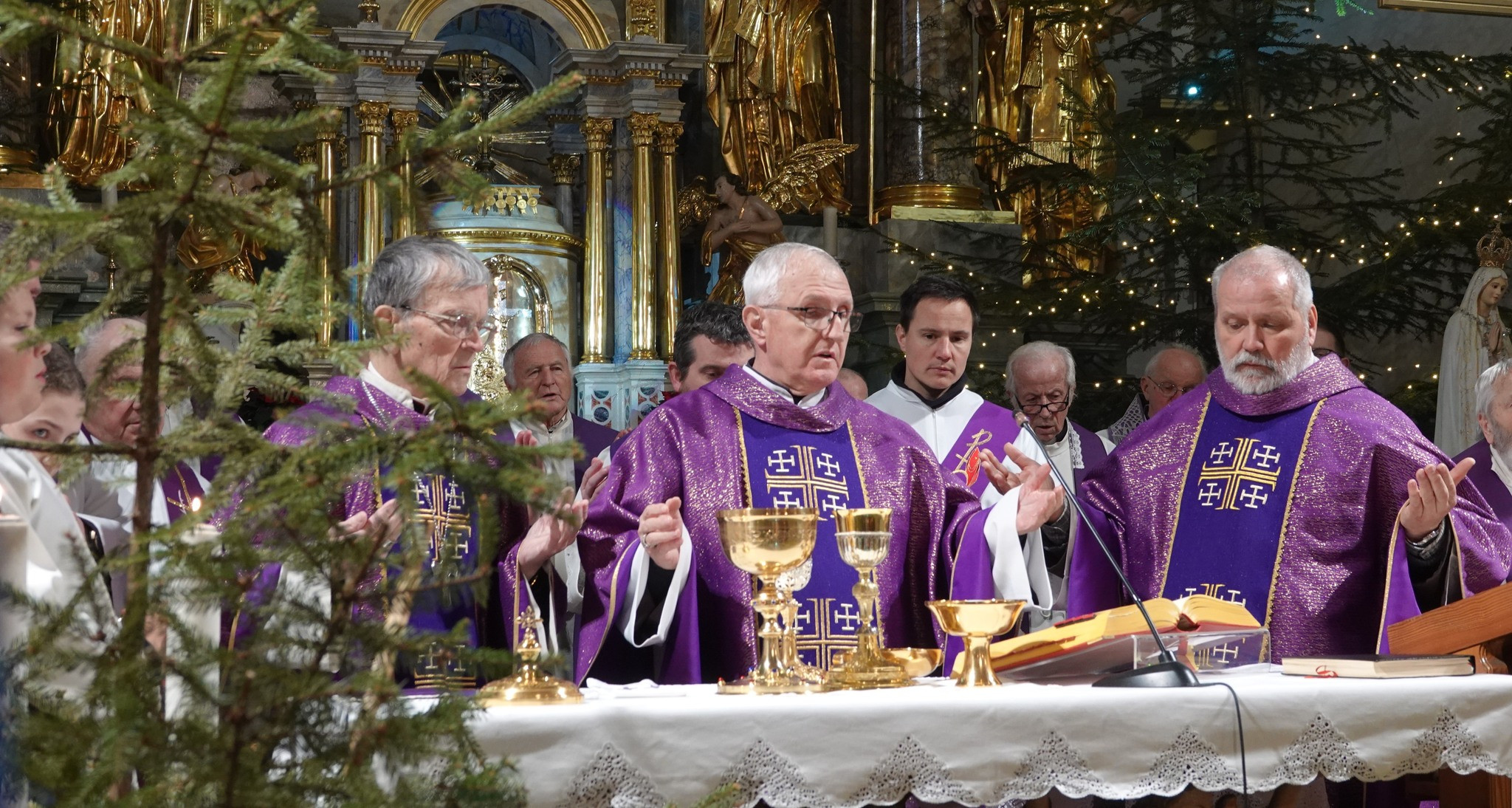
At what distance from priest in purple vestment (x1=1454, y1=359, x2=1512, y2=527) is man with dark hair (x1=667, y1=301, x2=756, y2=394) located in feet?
8.30

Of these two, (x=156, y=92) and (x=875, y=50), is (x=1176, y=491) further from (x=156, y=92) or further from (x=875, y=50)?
(x=875, y=50)

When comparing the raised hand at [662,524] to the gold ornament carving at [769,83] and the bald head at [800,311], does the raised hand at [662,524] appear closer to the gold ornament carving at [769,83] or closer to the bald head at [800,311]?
the bald head at [800,311]

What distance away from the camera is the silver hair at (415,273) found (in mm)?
3730

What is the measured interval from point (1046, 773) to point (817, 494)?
1.55 metres

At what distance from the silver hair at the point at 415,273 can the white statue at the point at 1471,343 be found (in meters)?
7.15

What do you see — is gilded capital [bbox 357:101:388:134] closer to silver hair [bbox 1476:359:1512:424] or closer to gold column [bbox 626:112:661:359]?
gold column [bbox 626:112:661:359]

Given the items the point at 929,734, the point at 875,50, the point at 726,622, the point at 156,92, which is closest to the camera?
the point at 156,92

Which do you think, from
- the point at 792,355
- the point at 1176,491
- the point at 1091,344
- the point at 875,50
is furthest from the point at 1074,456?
the point at 875,50

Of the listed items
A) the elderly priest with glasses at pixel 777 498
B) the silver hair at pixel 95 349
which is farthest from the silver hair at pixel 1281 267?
the silver hair at pixel 95 349

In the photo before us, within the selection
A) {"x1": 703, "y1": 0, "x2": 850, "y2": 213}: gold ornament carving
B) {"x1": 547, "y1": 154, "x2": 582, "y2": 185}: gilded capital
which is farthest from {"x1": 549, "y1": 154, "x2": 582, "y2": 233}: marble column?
{"x1": 703, "y1": 0, "x2": 850, "y2": 213}: gold ornament carving

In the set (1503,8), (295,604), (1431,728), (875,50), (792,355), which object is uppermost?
(875,50)

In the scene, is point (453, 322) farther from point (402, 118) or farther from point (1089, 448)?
point (402, 118)

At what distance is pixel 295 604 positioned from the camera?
5.26 feet

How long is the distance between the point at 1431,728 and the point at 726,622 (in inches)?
67.4
